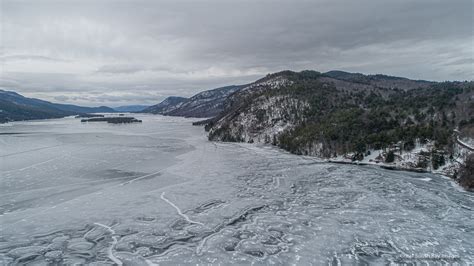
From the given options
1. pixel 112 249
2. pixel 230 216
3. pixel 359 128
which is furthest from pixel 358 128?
pixel 112 249

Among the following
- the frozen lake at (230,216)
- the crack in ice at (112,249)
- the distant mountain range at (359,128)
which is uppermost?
the distant mountain range at (359,128)

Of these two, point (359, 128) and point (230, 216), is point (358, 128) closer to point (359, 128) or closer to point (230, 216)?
point (359, 128)

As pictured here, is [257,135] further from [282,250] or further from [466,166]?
[282,250]

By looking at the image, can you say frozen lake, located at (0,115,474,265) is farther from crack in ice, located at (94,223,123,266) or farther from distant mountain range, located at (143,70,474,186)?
distant mountain range, located at (143,70,474,186)

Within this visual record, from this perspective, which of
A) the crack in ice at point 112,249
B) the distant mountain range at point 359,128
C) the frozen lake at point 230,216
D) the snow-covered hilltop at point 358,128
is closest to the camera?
the crack in ice at point 112,249

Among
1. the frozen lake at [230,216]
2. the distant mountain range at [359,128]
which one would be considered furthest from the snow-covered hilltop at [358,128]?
the frozen lake at [230,216]

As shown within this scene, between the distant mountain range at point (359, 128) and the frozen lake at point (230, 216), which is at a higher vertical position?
the distant mountain range at point (359, 128)

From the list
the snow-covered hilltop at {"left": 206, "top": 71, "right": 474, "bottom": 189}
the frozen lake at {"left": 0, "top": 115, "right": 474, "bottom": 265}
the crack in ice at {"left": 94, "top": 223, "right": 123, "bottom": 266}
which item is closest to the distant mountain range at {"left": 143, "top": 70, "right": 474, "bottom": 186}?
the snow-covered hilltop at {"left": 206, "top": 71, "right": 474, "bottom": 189}

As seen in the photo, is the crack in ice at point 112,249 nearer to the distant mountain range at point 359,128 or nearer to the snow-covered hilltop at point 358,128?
the distant mountain range at point 359,128

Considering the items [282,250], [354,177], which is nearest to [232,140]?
[354,177]
